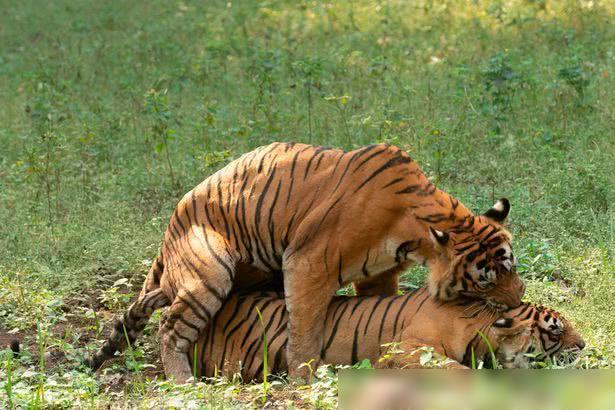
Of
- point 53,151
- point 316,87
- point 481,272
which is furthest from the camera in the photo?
point 316,87

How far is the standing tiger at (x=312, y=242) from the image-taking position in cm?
515

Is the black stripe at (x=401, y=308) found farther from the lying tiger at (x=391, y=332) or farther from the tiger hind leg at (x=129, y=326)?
the tiger hind leg at (x=129, y=326)

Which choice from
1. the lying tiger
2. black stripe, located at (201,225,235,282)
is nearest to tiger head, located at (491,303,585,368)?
the lying tiger

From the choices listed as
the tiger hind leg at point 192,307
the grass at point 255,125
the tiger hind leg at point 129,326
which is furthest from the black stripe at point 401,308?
the tiger hind leg at point 129,326

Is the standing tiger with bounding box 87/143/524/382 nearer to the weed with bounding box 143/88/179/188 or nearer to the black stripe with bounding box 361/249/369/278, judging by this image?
the black stripe with bounding box 361/249/369/278

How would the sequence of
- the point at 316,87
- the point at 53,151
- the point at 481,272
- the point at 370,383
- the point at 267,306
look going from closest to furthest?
the point at 370,383 < the point at 481,272 < the point at 267,306 < the point at 53,151 < the point at 316,87

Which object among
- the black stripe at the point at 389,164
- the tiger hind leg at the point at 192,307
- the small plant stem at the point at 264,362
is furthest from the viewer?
the tiger hind leg at the point at 192,307

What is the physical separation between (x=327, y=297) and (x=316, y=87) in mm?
4100

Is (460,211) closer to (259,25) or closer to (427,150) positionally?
(427,150)

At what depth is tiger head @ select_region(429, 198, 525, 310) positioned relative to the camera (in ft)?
16.6

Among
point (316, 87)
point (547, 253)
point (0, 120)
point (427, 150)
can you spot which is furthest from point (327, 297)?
point (0, 120)

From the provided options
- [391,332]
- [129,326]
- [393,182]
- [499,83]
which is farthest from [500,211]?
[499,83]

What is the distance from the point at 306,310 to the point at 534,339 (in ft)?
3.65

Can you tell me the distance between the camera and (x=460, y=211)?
528 centimetres
